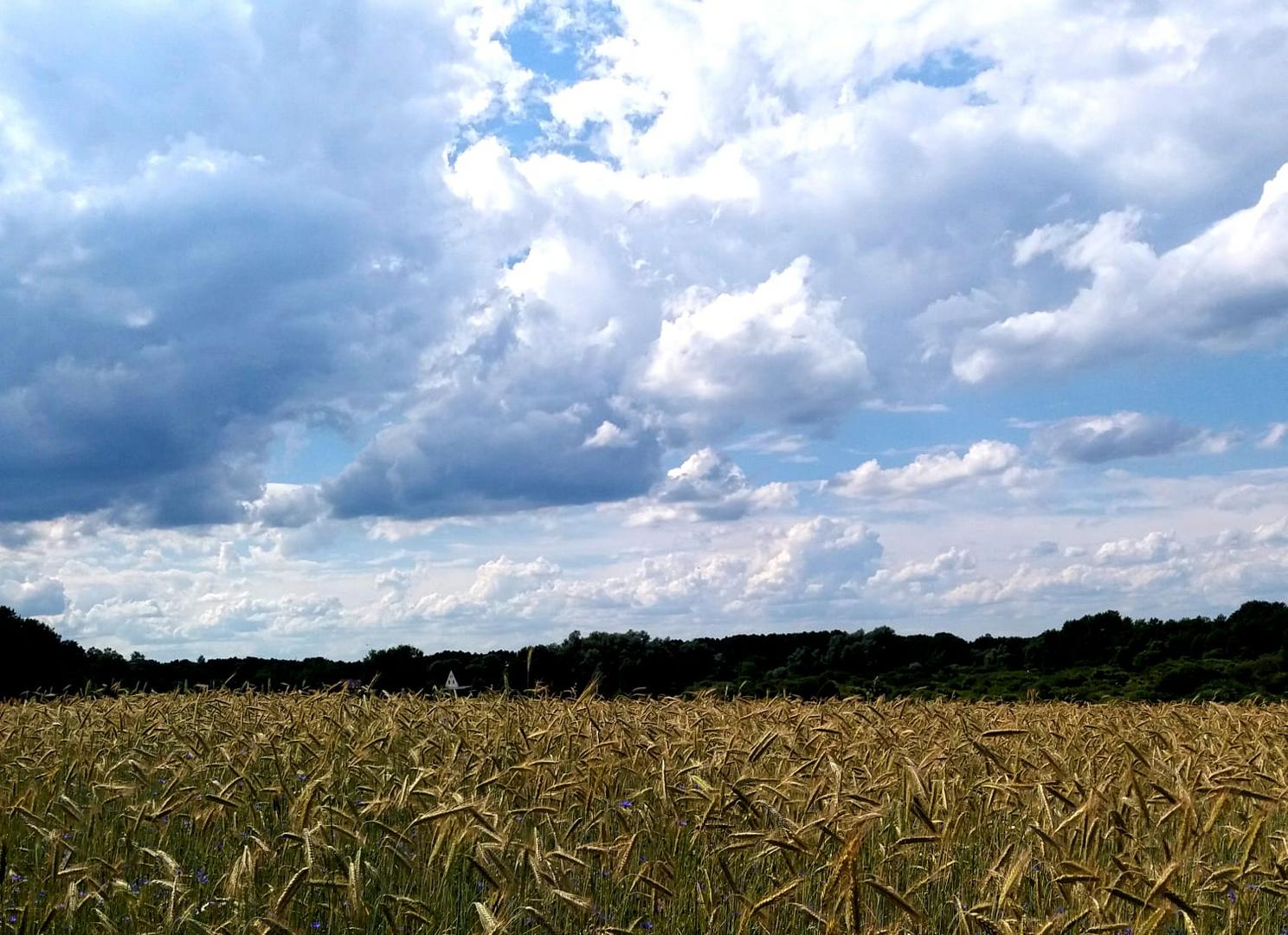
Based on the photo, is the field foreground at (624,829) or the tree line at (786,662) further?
the tree line at (786,662)

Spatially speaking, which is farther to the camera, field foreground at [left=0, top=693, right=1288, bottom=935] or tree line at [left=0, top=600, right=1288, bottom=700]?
tree line at [left=0, top=600, right=1288, bottom=700]

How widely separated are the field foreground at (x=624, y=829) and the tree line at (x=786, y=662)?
1411cm

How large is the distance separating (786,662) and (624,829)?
733 inches

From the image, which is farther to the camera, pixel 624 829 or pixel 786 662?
pixel 786 662

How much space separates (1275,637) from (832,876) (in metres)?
22.7

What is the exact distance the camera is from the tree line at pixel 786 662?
21.4 m

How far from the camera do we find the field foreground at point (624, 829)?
3891 mm

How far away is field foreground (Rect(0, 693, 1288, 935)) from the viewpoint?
3.89 m

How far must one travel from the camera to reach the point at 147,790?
6590 mm

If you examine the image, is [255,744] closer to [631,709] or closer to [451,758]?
[451,758]

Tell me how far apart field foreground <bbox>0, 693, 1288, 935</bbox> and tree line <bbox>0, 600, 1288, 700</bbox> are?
46.3 ft

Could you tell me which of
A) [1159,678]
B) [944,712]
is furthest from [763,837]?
[1159,678]

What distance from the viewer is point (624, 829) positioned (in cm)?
524

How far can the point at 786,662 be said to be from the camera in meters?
23.4
